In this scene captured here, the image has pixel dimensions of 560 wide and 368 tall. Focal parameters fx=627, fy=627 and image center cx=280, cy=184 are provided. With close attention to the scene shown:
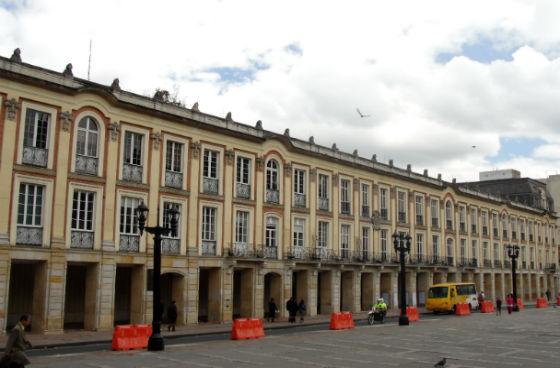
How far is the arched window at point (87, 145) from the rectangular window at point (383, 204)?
2498cm

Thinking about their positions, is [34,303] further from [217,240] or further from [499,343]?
[499,343]

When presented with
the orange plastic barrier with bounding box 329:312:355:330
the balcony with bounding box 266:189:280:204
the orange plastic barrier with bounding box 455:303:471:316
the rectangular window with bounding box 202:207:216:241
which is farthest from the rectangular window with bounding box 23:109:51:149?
the orange plastic barrier with bounding box 455:303:471:316

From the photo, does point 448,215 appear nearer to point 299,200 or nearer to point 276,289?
point 299,200

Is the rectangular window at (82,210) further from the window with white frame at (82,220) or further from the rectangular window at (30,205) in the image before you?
the rectangular window at (30,205)

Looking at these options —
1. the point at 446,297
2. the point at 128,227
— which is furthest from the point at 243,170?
the point at 446,297

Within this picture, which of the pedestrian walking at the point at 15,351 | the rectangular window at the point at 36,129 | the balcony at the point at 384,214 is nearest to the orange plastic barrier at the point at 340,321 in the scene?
the rectangular window at the point at 36,129

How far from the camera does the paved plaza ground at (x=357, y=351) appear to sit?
17.8m

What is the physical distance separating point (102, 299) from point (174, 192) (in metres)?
6.82

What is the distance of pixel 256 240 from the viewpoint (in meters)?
37.5

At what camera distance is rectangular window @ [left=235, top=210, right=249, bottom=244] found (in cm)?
3659

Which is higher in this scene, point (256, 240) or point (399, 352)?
point (256, 240)

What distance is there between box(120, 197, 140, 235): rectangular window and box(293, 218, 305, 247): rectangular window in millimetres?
12381

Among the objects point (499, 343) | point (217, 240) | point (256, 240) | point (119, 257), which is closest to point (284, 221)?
point (256, 240)

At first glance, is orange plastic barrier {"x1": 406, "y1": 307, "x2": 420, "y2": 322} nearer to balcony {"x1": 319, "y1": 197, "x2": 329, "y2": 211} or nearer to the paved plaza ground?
the paved plaza ground
